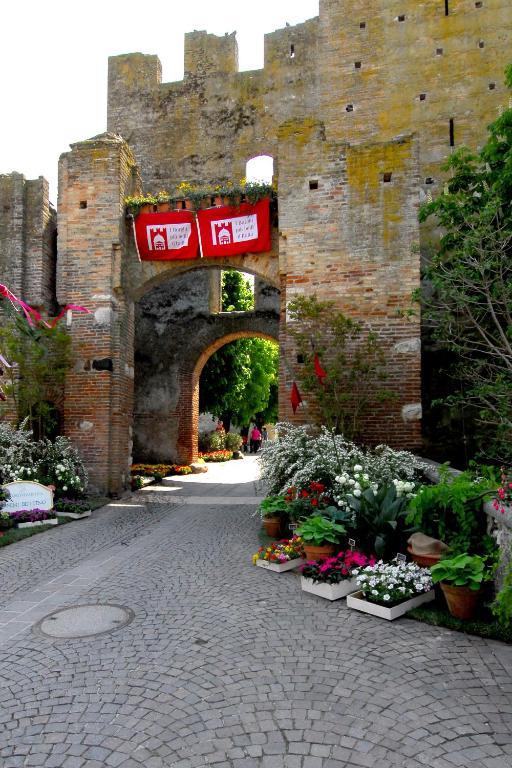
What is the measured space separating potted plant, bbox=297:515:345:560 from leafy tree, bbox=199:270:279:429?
15.7 m

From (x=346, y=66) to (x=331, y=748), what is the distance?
16.0 metres

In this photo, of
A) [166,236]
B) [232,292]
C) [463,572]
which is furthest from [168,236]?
[232,292]

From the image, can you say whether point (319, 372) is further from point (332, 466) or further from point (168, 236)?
point (168, 236)

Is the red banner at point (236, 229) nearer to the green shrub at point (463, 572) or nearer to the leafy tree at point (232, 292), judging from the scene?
the green shrub at point (463, 572)

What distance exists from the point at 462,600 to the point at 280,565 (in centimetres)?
225

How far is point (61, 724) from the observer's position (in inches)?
126

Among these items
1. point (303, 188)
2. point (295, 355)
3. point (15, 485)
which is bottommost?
point (15, 485)

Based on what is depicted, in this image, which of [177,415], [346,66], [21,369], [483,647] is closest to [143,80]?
[346,66]

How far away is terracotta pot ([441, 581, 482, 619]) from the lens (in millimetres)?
4566

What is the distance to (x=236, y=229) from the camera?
11.1m

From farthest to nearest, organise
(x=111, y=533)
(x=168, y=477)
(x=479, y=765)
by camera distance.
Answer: (x=168, y=477), (x=111, y=533), (x=479, y=765)

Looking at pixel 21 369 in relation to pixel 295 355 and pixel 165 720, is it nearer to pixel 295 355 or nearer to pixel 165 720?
pixel 295 355

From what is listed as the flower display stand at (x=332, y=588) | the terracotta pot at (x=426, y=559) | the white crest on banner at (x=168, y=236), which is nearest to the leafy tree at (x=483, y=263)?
the terracotta pot at (x=426, y=559)

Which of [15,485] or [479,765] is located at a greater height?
[15,485]
